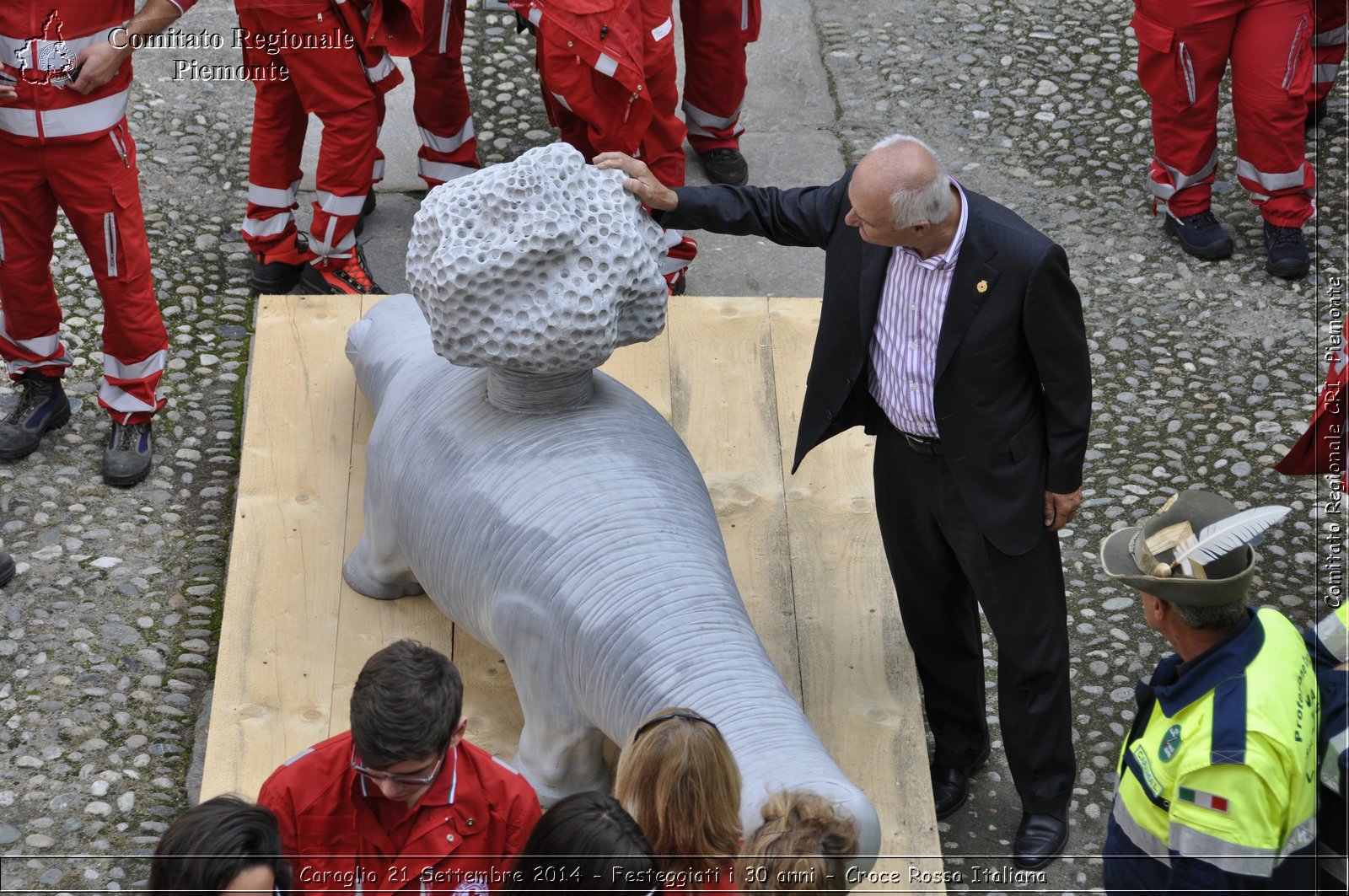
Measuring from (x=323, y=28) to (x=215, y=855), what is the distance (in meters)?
3.29

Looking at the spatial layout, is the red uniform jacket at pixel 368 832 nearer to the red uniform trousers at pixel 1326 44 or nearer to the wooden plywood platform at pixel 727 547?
the wooden plywood platform at pixel 727 547

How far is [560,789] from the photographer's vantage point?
360 centimetres

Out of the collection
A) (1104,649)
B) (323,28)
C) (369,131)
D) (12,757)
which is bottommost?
(12,757)

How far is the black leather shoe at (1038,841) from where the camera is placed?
12.8 feet

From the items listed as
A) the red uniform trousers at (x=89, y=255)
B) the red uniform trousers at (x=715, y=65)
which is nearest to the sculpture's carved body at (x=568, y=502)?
the red uniform trousers at (x=89, y=255)

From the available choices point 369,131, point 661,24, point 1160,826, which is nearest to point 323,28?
point 369,131

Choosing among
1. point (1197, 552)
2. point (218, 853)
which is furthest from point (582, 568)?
point (1197, 552)

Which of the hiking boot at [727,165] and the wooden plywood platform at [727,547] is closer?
the wooden plywood platform at [727,547]

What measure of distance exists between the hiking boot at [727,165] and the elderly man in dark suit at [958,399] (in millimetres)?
2576

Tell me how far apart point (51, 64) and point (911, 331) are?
2.67 meters

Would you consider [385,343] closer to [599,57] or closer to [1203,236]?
[599,57]

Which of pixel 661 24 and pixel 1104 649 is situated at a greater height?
pixel 661 24

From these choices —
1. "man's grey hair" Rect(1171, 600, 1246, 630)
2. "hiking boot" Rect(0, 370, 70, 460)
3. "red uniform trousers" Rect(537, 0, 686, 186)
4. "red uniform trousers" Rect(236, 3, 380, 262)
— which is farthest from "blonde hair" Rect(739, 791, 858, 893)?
"red uniform trousers" Rect(236, 3, 380, 262)

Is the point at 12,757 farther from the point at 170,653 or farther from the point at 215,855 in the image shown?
the point at 215,855
